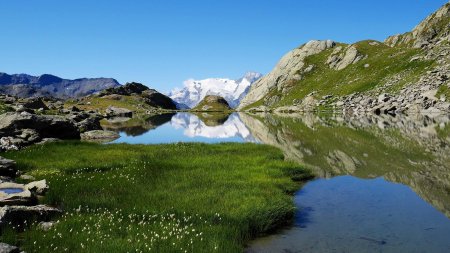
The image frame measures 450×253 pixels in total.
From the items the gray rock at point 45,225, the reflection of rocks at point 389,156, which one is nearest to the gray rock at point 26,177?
the gray rock at point 45,225

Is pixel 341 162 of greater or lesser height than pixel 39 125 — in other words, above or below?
below

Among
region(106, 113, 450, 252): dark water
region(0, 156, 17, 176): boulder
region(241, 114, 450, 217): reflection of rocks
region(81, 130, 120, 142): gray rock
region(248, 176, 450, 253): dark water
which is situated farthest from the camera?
region(81, 130, 120, 142): gray rock

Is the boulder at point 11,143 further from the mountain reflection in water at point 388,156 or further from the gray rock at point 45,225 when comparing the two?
the mountain reflection in water at point 388,156

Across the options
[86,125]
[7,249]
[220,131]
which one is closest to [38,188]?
[7,249]

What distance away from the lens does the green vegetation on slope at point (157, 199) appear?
14.7m

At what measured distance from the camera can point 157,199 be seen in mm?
21031

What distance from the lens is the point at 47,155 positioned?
1324 inches

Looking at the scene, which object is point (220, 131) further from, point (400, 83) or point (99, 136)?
point (400, 83)

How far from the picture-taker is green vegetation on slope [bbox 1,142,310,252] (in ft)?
48.2

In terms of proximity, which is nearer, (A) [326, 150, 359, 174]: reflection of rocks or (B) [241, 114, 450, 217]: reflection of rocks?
(B) [241, 114, 450, 217]: reflection of rocks

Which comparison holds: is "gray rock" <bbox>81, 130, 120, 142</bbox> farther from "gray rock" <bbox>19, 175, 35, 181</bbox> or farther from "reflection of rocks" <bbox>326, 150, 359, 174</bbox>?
"gray rock" <bbox>19, 175, 35, 181</bbox>

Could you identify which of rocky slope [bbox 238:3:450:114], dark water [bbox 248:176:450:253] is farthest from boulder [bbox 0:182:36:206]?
rocky slope [bbox 238:3:450:114]

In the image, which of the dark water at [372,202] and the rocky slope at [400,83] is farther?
the rocky slope at [400,83]

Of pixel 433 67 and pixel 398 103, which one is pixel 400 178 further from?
pixel 433 67
